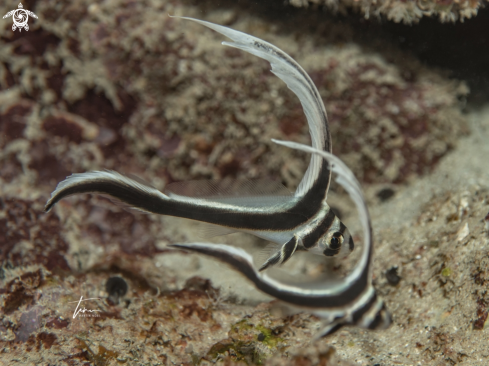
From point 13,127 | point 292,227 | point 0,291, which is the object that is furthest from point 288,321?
point 13,127

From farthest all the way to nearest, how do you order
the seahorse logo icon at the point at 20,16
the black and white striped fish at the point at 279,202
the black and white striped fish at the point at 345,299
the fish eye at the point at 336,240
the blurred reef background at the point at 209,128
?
the seahorse logo icon at the point at 20,16
the blurred reef background at the point at 209,128
the black and white striped fish at the point at 345,299
the fish eye at the point at 336,240
the black and white striped fish at the point at 279,202

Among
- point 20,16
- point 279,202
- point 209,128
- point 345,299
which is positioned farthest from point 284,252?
point 20,16

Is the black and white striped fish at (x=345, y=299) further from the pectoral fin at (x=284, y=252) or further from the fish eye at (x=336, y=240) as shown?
the pectoral fin at (x=284, y=252)

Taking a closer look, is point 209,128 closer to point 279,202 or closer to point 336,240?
point 279,202

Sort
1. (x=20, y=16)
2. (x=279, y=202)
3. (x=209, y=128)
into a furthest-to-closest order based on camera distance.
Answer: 1. (x=209, y=128)
2. (x=20, y=16)
3. (x=279, y=202)

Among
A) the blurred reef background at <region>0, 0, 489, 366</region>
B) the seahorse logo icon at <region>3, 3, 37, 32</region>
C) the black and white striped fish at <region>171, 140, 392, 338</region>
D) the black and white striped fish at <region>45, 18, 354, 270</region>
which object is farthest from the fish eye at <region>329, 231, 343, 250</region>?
the seahorse logo icon at <region>3, 3, 37, 32</region>

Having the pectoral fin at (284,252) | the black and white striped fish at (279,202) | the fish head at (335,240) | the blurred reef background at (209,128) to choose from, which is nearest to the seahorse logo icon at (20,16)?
the blurred reef background at (209,128)
